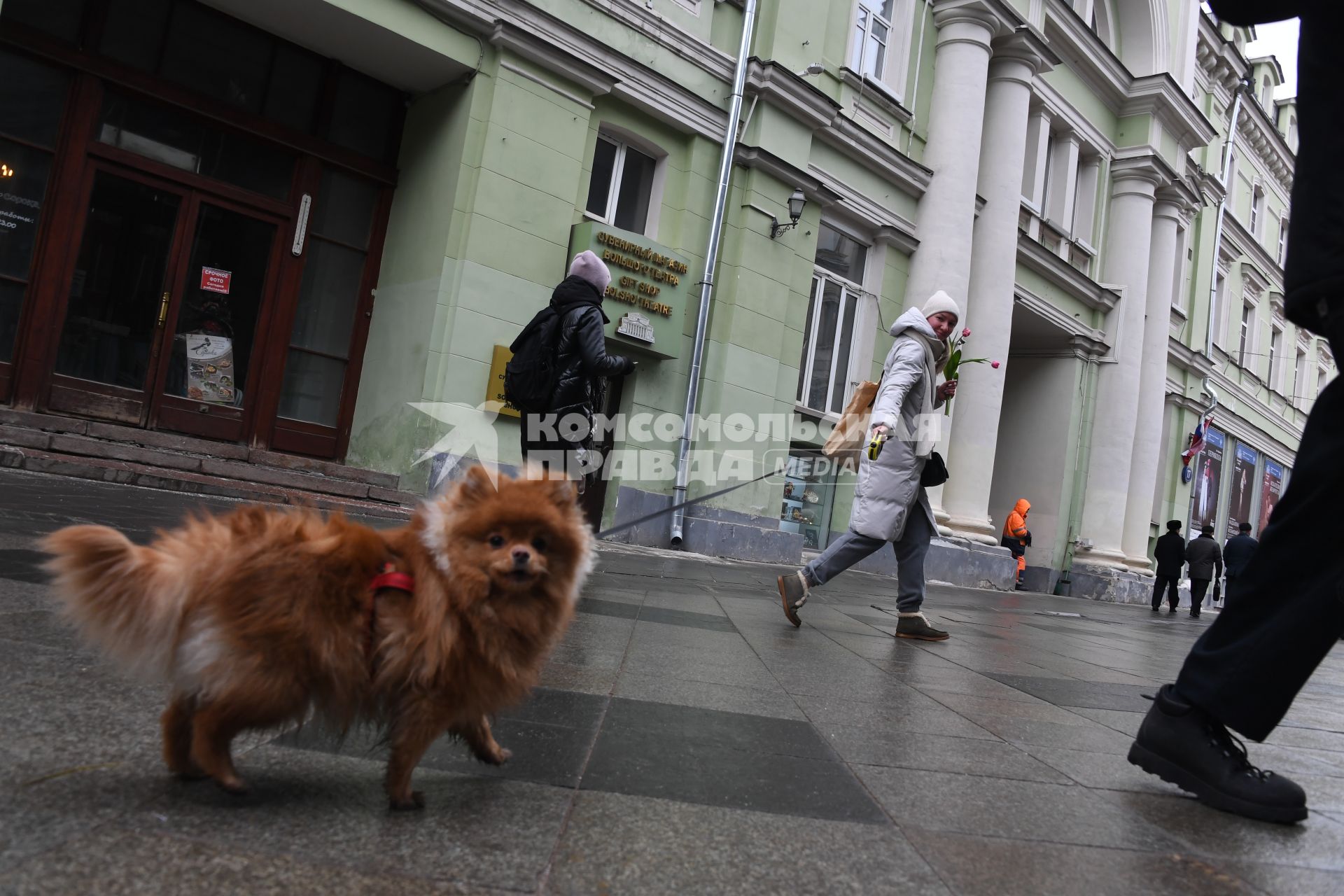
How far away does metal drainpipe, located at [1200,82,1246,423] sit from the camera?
28.0m

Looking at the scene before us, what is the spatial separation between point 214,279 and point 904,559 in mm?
8618

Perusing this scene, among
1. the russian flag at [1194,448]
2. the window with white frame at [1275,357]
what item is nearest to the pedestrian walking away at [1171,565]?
the russian flag at [1194,448]

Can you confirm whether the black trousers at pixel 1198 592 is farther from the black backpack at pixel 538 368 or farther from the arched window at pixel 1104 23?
the black backpack at pixel 538 368

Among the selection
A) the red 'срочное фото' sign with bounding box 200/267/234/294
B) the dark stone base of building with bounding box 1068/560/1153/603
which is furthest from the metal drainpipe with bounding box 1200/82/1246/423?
the red 'срочное фото' sign with bounding box 200/267/234/294

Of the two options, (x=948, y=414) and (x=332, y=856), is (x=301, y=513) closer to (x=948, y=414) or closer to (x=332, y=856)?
(x=332, y=856)

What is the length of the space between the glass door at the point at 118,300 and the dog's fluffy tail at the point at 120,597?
9641 mm

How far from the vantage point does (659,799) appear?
2.26 meters

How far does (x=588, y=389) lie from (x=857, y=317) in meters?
11.0

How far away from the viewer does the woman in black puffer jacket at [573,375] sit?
607cm

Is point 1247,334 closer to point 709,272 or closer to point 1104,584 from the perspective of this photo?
point 1104,584

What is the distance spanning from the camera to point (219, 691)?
6.15 ft

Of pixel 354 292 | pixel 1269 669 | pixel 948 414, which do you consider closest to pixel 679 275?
pixel 354 292

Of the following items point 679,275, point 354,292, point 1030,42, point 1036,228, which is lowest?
point 354,292

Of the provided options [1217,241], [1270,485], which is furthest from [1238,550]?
[1270,485]
